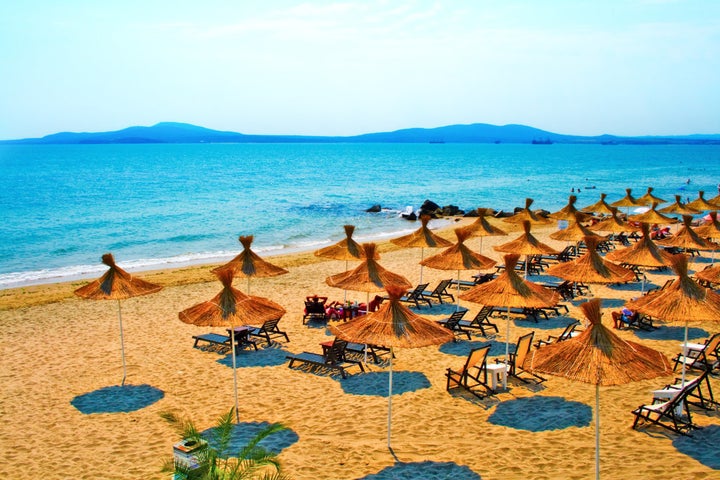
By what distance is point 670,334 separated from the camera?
1318cm

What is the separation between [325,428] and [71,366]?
599cm

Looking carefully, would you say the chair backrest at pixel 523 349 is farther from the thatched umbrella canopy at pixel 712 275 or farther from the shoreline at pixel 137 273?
the shoreline at pixel 137 273

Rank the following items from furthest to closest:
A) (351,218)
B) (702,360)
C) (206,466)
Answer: (351,218)
(702,360)
(206,466)

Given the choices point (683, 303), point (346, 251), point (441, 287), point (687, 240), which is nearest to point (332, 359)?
point (346, 251)

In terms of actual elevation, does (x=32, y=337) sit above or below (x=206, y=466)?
below

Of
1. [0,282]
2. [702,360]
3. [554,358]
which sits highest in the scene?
[554,358]

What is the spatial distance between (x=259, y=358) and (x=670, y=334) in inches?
356

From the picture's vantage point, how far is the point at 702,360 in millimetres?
10562

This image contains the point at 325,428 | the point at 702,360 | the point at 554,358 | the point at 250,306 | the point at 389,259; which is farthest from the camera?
the point at 389,259

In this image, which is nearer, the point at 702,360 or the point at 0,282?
the point at 702,360

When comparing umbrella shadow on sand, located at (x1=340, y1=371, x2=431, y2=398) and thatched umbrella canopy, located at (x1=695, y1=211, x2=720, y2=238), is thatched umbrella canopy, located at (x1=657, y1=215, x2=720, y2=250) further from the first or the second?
umbrella shadow on sand, located at (x1=340, y1=371, x2=431, y2=398)

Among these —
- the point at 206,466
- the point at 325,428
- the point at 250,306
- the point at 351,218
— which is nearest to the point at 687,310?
the point at 325,428

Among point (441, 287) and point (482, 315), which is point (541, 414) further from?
point (441, 287)

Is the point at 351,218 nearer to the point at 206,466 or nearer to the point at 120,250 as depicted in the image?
the point at 120,250
